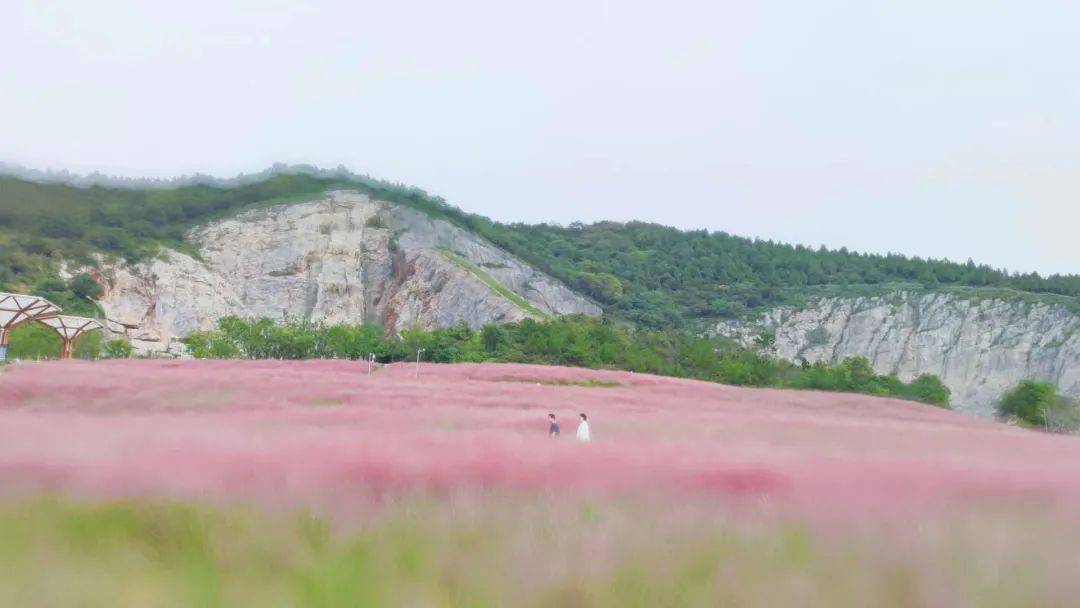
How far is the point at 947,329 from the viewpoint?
11300cm

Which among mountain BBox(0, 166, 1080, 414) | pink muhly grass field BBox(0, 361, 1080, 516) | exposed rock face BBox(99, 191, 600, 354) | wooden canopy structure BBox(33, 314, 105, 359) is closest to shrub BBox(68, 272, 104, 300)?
mountain BBox(0, 166, 1080, 414)

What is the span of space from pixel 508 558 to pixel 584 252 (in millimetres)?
174781

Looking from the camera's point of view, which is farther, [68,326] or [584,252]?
[584,252]

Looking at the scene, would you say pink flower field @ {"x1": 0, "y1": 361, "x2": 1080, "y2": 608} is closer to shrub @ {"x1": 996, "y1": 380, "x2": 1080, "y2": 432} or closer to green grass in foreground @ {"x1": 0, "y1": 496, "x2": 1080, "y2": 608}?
green grass in foreground @ {"x1": 0, "y1": 496, "x2": 1080, "y2": 608}

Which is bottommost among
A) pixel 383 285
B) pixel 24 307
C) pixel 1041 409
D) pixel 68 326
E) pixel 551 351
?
pixel 1041 409

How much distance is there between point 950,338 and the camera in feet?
368

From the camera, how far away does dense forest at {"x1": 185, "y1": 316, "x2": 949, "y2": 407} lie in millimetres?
55219

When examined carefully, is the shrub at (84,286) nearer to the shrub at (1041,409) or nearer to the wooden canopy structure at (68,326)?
the wooden canopy structure at (68,326)

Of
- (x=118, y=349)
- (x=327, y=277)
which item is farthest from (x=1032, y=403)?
(x=327, y=277)

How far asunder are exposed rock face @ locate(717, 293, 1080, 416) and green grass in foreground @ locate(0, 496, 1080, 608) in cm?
10292

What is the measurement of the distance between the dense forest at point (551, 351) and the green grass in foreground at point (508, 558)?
46.3 metres

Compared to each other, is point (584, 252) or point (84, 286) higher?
point (584, 252)

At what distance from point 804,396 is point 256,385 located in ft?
69.7

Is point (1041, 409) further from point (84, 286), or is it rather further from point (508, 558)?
point (84, 286)
